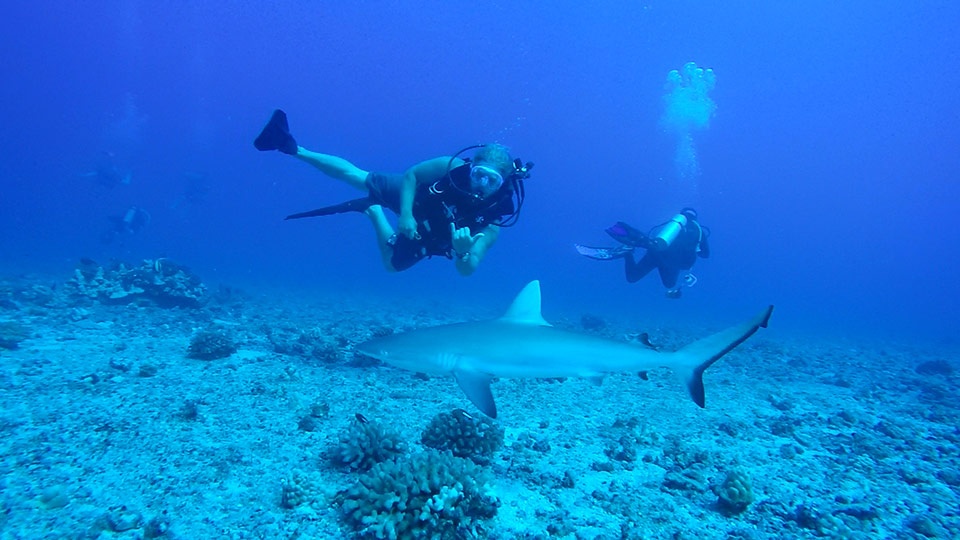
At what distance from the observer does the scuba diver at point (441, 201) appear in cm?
707

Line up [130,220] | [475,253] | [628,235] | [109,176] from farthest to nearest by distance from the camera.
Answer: [109,176] < [130,220] < [628,235] < [475,253]

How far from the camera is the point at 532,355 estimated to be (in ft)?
15.0

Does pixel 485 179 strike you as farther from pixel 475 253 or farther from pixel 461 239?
pixel 461 239

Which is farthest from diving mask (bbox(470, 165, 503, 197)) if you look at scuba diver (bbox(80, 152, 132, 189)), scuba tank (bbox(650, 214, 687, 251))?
scuba diver (bbox(80, 152, 132, 189))

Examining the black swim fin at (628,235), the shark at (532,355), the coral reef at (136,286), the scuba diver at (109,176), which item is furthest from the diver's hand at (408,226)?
the scuba diver at (109,176)

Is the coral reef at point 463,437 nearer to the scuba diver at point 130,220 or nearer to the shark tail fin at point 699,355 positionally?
the shark tail fin at point 699,355

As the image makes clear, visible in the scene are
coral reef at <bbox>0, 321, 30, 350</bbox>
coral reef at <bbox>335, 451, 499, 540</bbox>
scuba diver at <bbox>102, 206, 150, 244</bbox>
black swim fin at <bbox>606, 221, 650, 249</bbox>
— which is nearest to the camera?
coral reef at <bbox>335, 451, 499, 540</bbox>

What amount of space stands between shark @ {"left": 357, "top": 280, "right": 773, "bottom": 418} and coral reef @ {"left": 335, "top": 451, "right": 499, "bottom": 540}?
2.31ft

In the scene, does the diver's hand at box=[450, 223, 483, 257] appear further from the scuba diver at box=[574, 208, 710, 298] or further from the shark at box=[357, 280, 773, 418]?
the scuba diver at box=[574, 208, 710, 298]

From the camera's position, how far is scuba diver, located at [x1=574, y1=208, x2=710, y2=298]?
647 inches

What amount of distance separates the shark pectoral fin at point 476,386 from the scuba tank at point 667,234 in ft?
43.4

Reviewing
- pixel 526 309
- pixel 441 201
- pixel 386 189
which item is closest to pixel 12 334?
pixel 386 189

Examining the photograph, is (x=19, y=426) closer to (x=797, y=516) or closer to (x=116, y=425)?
(x=116, y=425)

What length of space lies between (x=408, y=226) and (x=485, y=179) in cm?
145
